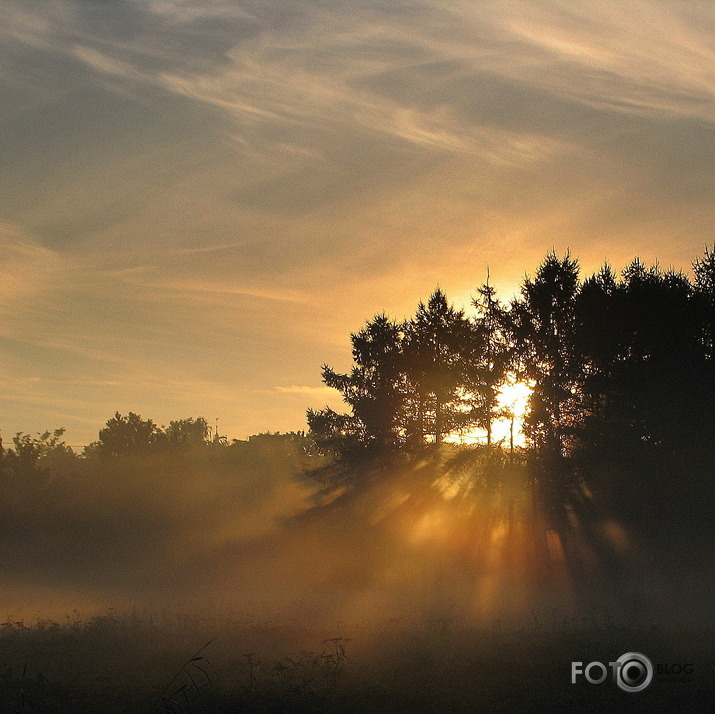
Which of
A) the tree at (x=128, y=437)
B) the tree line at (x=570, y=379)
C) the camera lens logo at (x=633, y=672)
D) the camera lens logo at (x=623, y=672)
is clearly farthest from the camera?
the tree at (x=128, y=437)

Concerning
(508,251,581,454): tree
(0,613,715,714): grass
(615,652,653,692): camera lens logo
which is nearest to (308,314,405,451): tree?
(508,251,581,454): tree

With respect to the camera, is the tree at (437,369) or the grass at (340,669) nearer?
the grass at (340,669)

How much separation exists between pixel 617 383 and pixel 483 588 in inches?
469

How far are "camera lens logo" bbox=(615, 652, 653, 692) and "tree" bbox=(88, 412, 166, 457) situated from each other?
71.5 metres

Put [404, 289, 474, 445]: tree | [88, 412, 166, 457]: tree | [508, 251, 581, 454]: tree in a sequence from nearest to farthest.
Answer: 1. [508, 251, 581, 454]: tree
2. [404, 289, 474, 445]: tree
3. [88, 412, 166, 457]: tree

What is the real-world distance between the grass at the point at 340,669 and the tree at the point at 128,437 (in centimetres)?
6014

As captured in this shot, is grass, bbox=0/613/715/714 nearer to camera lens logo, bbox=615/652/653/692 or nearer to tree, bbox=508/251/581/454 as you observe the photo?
camera lens logo, bbox=615/652/653/692

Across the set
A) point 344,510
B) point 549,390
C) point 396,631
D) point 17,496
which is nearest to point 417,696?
point 396,631

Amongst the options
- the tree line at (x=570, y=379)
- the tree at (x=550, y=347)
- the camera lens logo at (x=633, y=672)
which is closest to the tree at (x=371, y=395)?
the tree line at (x=570, y=379)

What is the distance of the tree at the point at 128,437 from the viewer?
8394 centimetres

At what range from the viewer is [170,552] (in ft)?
205

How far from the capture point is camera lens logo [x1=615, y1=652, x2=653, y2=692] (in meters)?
16.1

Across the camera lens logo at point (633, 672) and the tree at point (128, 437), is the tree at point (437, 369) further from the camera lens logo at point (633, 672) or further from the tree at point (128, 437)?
the tree at point (128, 437)

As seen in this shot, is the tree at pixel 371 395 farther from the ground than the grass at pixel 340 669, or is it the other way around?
the tree at pixel 371 395
